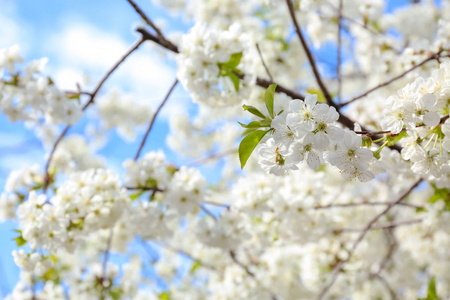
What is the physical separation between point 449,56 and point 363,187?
3.96 metres

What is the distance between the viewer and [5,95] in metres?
2.37

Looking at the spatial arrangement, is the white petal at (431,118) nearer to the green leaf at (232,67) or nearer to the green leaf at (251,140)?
the green leaf at (251,140)

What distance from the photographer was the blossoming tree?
1145mm

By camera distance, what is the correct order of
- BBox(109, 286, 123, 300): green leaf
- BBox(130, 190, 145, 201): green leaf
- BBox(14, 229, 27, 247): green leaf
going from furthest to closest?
BBox(109, 286, 123, 300): green leaf, BBox(130, 190, 145, 201): green leaf, BBox(14, 229, 27, 247): green leaf

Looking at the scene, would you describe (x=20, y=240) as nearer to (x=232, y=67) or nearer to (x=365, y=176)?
(x=232, y=67)

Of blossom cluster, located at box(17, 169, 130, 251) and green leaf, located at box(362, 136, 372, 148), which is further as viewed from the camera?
blossom cluster, located at box(17, 169, 130, 251)

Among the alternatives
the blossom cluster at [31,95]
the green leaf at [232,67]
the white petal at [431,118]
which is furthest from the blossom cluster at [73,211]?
the white petal at [431,118]

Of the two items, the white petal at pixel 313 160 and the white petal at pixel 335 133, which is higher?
the white petal at pixel 335 133

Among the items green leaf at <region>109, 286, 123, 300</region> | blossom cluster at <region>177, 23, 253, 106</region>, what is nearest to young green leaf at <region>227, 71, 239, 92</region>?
blossom cluster at <region>177, 23, 253, 106</region>

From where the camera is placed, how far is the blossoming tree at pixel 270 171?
114 centimetres

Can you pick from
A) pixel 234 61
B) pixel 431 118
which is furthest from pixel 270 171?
pixel 234 61

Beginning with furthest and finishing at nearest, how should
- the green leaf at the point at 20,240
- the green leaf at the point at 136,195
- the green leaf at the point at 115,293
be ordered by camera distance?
the green leaf at the point at 115,293 < the green leaf at the point at 136,195 < the green leaf at the point at 20,240

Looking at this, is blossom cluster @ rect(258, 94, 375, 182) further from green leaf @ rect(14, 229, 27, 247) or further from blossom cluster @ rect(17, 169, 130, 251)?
green leaf @ rect(14, 229, 27, 247)

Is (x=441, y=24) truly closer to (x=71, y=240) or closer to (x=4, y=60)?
(x=71, y=240)
